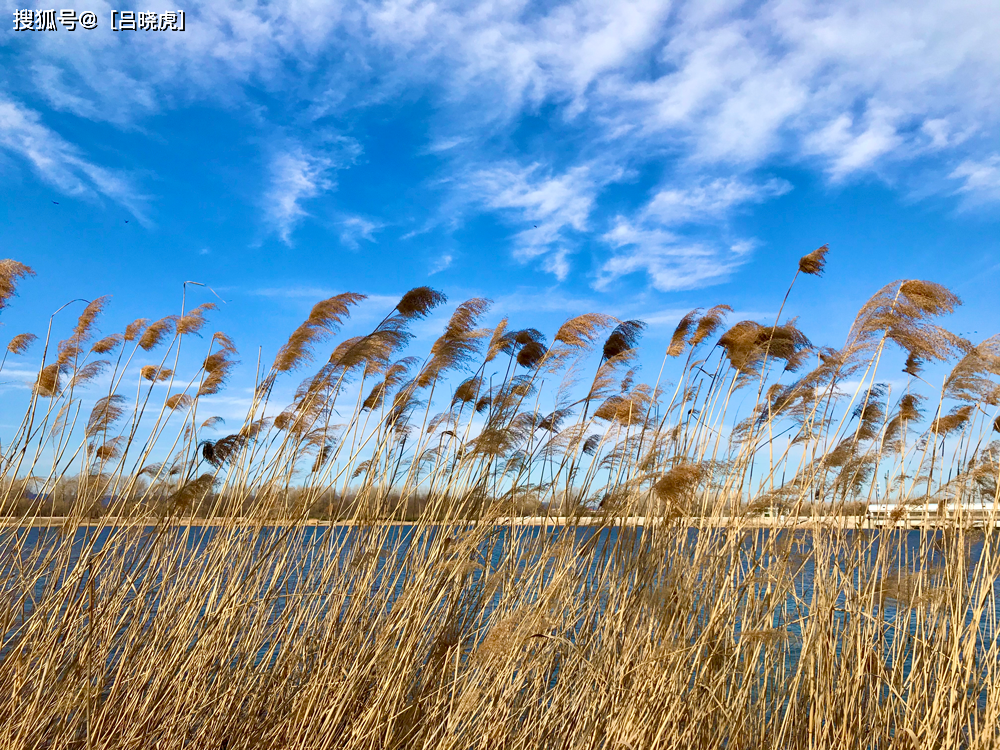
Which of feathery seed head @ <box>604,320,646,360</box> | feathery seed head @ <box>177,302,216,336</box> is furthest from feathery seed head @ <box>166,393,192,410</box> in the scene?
feathery seed head @ <box>604,320,646,360</box>

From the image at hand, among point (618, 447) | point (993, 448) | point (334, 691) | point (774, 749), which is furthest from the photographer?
point (618, 447)

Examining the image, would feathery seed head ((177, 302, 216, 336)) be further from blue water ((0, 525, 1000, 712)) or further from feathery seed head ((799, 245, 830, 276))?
feathery seed head ((799, 245, 830, 276))

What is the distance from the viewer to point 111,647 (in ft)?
9.48

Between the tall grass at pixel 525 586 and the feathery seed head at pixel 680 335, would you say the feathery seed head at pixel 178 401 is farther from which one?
the feathery seed head at pixel 680 335

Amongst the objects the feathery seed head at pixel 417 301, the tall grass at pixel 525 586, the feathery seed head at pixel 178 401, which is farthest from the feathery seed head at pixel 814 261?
the feathery seed head at pixel 178 401

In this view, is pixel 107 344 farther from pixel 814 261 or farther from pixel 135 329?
pixel 814 261

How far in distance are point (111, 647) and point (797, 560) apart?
3.06 m

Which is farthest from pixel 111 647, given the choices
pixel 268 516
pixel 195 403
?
pixel 195 403

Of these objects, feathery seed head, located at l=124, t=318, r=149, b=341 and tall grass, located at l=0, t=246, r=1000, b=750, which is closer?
tall grass, located at l=0, t=246, r=1000, b=750

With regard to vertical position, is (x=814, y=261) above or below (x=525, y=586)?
above

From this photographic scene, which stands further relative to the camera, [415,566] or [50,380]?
[50,380]

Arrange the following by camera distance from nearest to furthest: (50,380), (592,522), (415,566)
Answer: (415,566)
(592,522)
(50,380)

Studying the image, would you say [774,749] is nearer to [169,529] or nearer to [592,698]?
[592,698]

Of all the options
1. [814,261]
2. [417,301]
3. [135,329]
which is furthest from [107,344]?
[814,261]
